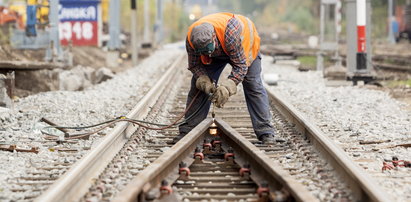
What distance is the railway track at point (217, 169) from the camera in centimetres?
477

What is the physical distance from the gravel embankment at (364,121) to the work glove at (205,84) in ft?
4.34

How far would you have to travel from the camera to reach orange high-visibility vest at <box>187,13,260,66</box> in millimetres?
6734

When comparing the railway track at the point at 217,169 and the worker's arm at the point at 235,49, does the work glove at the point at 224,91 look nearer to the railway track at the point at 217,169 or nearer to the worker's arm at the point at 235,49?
the worker's arm at the point at 235,49

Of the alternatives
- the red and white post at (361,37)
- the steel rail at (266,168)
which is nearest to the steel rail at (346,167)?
the steel rail at (266,168)

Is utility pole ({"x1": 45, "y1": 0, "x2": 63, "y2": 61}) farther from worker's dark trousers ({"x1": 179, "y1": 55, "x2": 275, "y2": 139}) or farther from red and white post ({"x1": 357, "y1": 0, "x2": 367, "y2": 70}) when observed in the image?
worker's dark trousers ({"x1": 179, "y1": 55, "x2": 275, "y2": 139})

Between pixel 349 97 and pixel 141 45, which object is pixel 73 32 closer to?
pixel 349 97

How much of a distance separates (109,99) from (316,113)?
3653mm

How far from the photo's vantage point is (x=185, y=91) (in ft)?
44.1

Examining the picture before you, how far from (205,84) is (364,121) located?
8.75ft

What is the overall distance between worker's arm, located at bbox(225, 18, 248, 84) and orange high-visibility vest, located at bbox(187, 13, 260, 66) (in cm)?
6

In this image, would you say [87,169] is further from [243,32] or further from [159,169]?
[243,32]

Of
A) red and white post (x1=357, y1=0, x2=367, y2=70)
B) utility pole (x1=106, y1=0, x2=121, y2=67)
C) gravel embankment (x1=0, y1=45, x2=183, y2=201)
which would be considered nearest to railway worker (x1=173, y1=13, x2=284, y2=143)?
gravel embankment (x1=0, y1=45, x2=183, y2=201)

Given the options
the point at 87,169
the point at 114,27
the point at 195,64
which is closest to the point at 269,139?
the point at 195,64

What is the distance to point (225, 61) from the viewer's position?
7.40 metres
